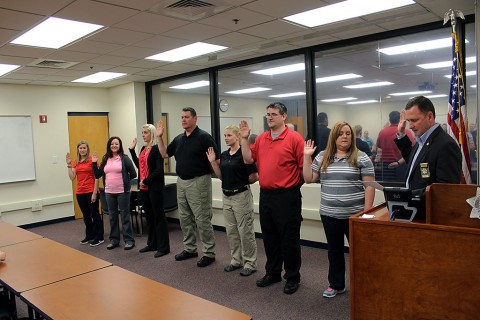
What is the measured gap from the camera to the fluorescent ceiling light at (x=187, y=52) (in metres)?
4.46

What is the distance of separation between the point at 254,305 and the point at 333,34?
2.87 metres

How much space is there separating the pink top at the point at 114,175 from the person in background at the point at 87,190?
0.33 meters

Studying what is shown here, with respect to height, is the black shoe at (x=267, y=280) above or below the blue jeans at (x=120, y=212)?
below

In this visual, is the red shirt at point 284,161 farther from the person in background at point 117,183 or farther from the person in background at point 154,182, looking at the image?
the person in background at point 117,183

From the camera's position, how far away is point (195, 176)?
4.03 metres

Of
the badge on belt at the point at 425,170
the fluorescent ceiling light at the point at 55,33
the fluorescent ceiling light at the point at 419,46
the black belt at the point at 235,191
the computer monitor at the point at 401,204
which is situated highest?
the fluorescent ceiling light at the point at 55,33

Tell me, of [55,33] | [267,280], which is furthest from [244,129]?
[55,33]

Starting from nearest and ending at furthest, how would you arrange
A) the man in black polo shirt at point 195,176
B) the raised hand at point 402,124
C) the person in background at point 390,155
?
the raised hand at point 402,124, the man in black polo shirt at point 195,176, the person in background at point 390,155

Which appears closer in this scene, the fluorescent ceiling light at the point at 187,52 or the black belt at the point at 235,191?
the black belt at the point at 235,191

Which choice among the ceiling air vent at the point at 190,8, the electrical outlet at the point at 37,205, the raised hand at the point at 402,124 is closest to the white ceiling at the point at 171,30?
the ceiling air vent at the point at 190,8

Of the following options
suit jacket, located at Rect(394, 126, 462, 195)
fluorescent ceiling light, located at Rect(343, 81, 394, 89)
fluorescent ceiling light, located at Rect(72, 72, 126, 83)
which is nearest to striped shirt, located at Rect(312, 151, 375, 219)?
suit jacket, located at Rect(394, 126, 462, 195)

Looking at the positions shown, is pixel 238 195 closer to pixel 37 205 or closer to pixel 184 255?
pixel 184 255

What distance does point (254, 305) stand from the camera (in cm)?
308

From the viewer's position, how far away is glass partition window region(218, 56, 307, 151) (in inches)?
197
